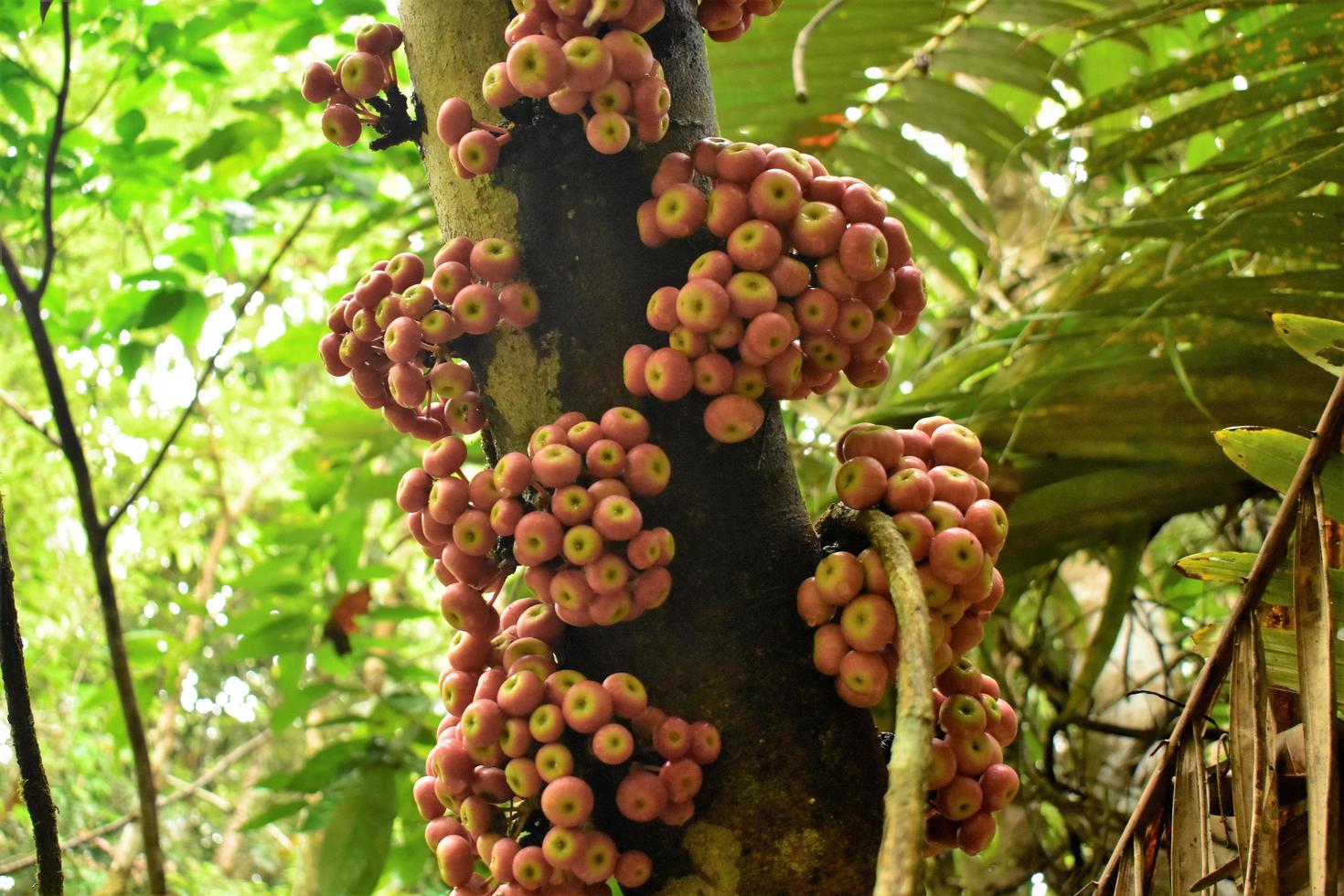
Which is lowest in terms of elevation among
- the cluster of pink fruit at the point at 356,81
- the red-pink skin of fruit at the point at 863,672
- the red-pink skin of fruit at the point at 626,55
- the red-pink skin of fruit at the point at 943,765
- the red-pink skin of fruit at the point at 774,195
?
the red-pink skin of fruit at the point at 943,765

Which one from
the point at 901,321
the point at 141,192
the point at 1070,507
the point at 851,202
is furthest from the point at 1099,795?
the point at 141,192

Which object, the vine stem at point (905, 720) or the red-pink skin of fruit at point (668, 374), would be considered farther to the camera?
the red-pink skin of fruit at point (668, 374)

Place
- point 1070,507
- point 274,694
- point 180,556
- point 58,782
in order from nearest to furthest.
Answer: point 1070,507
point 58,782
point 180,556
point 274,694

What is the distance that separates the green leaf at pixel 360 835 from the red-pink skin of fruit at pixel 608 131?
126 cm

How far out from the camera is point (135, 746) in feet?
5.13

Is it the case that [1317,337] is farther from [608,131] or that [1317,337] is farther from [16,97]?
[16,97]

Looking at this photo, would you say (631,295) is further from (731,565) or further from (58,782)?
(58,782)

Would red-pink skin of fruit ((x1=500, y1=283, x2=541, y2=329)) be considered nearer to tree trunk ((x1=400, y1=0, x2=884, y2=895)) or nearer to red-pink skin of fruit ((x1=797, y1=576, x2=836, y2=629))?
tree trunk ((x1=400, y1=0, x2=884, y2=895))

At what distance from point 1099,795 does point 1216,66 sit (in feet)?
4.20

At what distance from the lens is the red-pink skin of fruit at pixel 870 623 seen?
81 centimetres

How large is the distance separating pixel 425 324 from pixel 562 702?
0.32 meters

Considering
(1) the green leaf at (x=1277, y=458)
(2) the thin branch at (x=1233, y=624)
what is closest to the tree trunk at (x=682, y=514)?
(2) the thin branch at (x=1233, y=624)

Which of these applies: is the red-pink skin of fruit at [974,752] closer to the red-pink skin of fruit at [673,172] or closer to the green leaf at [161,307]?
the red-pink skin of fruit at [673,172]

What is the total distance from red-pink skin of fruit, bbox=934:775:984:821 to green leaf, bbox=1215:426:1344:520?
14.8 inches
